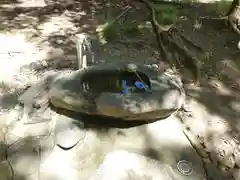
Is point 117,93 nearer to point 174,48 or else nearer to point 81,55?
point 81,55

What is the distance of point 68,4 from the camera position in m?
9.41

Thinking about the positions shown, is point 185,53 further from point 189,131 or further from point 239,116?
point 189,131

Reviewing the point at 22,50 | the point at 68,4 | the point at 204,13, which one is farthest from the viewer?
the point at 68,4

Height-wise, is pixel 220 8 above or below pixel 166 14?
below

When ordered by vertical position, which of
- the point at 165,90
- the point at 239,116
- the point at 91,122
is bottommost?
the point at 239,116

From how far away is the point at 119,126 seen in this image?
3.85 m

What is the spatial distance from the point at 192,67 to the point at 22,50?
12.3 ft

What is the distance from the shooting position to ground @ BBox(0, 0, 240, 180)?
351cm

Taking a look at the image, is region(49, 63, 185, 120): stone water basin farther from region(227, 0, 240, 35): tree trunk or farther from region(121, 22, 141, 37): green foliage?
region(227, 0, 240, 35): tree trunk

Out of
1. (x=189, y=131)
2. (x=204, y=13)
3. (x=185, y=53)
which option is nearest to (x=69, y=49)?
(x=185, y=53)

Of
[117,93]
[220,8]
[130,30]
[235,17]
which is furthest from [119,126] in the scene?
[220,8]

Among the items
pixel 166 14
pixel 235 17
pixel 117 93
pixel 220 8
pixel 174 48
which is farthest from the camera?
pixel 220 8

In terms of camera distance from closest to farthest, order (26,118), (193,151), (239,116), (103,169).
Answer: (103,169)
(193,151)
(26,118)
(239,116)

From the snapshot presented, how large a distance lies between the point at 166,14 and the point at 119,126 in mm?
4619
